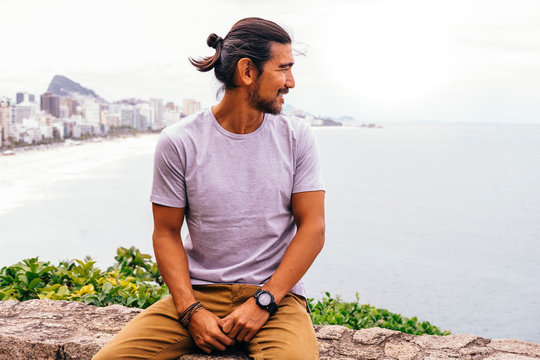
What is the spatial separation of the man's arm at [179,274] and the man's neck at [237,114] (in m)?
0.34

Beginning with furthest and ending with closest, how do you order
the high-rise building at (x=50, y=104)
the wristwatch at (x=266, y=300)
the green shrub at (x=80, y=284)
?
1. the high-rise building at (x=50, y=104)
2. the green shrub at (x=80, y=284)
3. the wristwatch at (x=266, y=300)

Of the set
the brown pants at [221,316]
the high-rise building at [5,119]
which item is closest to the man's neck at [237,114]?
the brown pants at [221,316]

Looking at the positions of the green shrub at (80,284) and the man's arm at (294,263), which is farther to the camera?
the green shrub at (80,284)

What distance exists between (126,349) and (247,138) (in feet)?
2.60

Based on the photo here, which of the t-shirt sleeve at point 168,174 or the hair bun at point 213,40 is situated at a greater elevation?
the hair bun at point 213,40

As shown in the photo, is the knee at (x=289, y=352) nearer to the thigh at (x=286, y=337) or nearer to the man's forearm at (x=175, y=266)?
the thigh at (x=286, y=337)

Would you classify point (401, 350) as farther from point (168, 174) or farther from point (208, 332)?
point (168, 174)

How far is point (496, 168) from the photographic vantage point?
5725 centimetres

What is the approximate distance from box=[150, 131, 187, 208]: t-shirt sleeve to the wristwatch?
410 millimetres

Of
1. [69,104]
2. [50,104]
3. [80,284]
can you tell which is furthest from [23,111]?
[80,284]

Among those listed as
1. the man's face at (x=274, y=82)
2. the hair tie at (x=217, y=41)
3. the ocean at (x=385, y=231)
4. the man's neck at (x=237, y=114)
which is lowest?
the ocean at (x=385, y=231)

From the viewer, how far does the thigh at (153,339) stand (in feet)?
6.21

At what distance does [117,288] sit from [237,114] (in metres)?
1.60

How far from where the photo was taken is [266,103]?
199 cm
